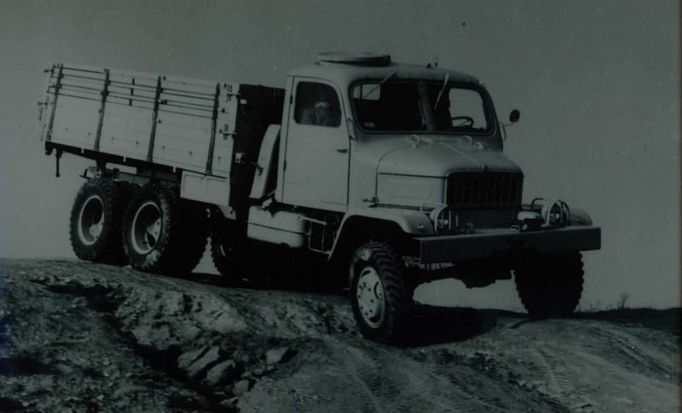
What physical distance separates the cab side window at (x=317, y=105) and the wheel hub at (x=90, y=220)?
381cm

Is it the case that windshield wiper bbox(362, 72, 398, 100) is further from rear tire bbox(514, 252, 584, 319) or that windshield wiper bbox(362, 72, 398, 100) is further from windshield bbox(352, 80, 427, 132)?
rear tire bbox(514, 252, 584, 319)

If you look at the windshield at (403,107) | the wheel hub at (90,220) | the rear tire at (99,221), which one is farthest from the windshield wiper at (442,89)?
the wheel hub at (90,220)

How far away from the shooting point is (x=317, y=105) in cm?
1063

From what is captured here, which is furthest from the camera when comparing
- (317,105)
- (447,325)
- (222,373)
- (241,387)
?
(317,105)

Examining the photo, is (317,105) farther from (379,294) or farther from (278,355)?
(278,355)

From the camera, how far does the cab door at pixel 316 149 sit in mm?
10312

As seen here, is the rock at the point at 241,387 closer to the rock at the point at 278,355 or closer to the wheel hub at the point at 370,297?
the rock at the point at 278,355

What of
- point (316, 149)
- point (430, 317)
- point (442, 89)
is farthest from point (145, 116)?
point (430, 317)

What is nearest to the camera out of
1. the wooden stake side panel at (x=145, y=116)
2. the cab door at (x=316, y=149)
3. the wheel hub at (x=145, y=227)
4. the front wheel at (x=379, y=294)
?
the front wheel at (x=379, y=294)

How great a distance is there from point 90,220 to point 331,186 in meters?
4.49

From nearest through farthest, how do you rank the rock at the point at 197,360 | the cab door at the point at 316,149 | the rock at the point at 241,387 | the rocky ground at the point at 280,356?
the rocky ground at the point at 280,356, the rock at the point at 241,387, the rock at the point at 197,360, the cab door at the point at 316,149

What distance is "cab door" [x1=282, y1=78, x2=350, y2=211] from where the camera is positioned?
1031 cm

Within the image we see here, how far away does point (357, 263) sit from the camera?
32.0ft

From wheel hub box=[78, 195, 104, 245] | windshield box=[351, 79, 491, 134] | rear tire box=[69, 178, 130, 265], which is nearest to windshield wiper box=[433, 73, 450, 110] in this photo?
windshield box=[351, 79, 491, 134]
